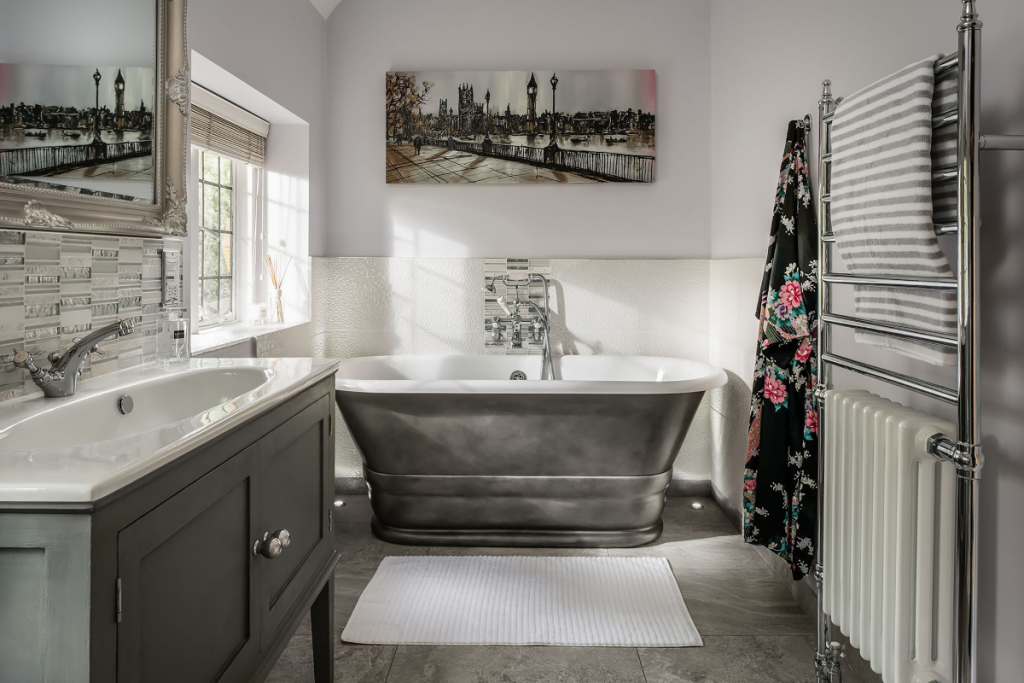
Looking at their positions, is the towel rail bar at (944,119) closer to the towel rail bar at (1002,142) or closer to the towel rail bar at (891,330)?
the towel rail bar at (1002,142)

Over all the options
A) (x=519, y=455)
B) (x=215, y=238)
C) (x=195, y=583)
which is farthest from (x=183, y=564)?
(x=215, y=238)

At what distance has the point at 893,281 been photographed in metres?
1.52

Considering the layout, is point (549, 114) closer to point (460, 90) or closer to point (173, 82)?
point (460, 90)

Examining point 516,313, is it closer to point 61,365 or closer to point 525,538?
point 525,538

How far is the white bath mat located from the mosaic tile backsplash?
3.68 feet

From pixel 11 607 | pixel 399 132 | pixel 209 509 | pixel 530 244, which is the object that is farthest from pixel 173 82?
pixel 530 244

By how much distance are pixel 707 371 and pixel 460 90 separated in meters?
1.88

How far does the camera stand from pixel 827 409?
1854mm

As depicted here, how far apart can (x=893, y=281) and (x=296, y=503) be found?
1.41 meters

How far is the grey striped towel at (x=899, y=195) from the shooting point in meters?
1.39

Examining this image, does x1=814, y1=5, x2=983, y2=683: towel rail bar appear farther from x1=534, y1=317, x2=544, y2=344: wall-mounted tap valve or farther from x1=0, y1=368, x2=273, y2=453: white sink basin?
x1=534, y1=317, x2=544, y2=344: wall-mounted tap valve

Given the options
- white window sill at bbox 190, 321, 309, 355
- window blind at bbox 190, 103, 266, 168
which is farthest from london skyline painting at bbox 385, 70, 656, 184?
white window sill at bbox 190, 321, 309, 355

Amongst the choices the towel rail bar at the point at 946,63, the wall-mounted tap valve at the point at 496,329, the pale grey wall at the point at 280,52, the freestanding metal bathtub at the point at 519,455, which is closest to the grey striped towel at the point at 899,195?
the towel rail bar at the point at 946,63

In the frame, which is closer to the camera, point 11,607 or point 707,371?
point 11,607
